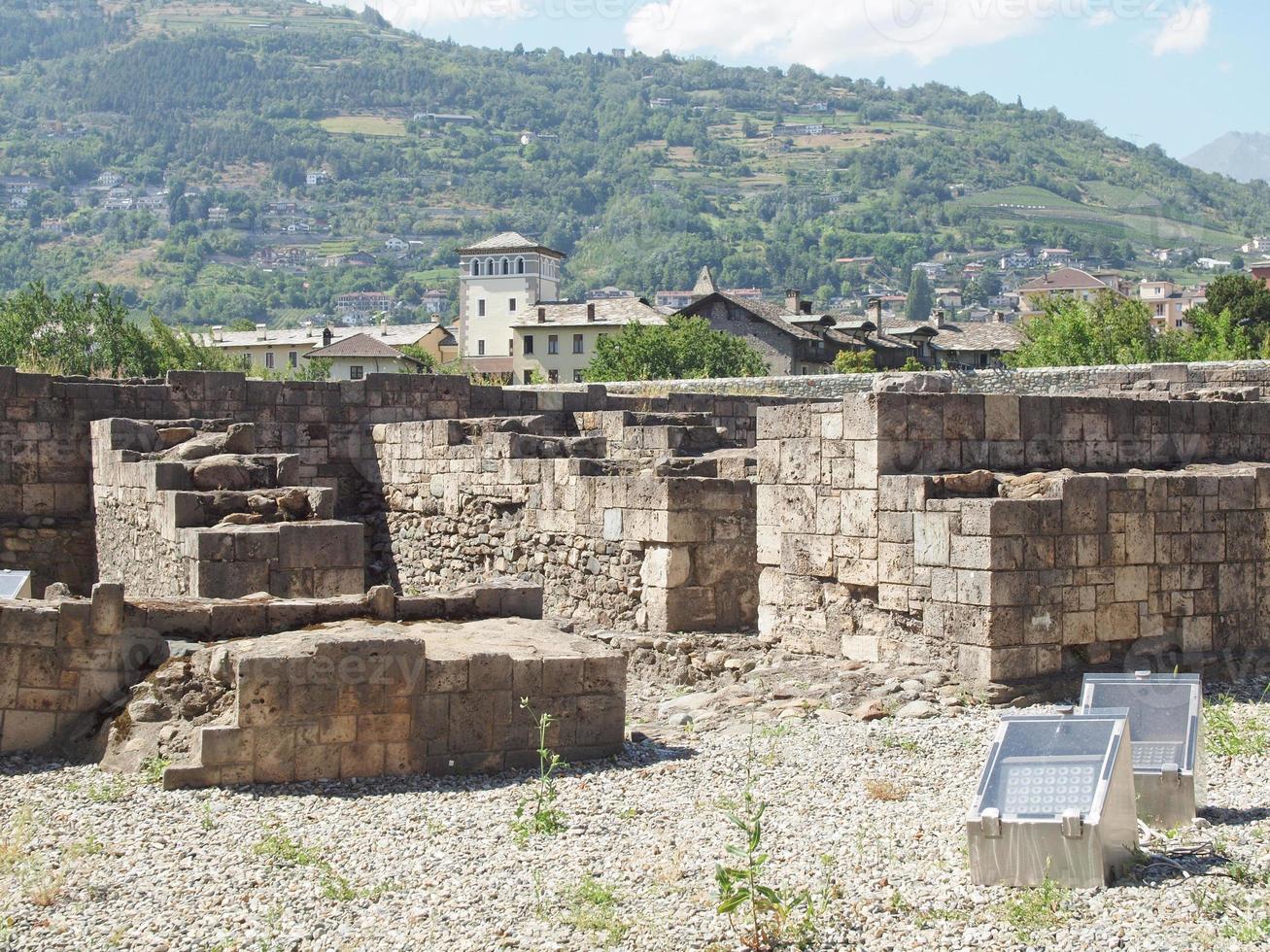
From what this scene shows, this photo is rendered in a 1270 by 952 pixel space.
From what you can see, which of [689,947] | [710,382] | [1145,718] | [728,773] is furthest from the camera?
[710,382]

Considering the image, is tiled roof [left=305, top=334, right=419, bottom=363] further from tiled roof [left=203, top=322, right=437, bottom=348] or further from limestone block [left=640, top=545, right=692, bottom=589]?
limestone block [left=640, top=545, right=692, bottom=589]

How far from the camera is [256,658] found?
8.06 meters

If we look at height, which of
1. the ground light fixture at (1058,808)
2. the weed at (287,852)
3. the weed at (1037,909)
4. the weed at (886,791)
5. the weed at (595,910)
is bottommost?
the weed at (595,910)

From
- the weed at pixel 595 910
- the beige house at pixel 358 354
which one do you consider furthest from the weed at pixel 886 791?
the beige house at pixel 358 354

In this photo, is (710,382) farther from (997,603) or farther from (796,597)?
(997,603)

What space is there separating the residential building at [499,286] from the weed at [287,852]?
96.2 meters

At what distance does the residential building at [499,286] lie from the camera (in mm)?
103812

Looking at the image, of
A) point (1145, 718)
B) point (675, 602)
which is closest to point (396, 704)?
point (1145, 718)

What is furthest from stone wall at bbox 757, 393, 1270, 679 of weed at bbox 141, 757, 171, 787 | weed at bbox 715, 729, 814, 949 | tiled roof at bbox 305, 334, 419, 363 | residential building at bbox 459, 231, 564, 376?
residential building at bbox 459, 231, 564, 376

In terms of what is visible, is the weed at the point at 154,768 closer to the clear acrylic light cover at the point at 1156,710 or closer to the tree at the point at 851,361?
the clear acrylic light cover at the point at 1156,710

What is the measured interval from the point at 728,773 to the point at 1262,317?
44.0 meters

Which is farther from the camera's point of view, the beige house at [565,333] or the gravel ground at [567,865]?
the beige house at [565,333]

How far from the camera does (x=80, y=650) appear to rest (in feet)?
28.7

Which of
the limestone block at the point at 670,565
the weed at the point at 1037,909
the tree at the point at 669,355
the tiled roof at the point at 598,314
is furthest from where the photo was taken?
the tiled roof at the point at 598,314
